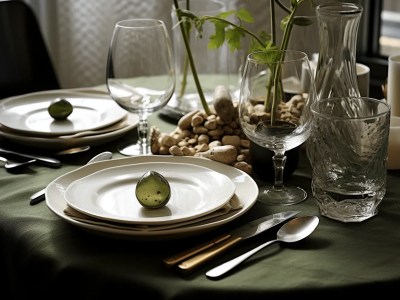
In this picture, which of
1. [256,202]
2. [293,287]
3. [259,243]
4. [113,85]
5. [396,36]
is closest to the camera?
[293,287]

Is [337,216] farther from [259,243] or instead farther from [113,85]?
[113,85]

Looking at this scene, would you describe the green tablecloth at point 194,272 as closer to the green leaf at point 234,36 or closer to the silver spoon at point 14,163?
the silver spoon at point 14,163

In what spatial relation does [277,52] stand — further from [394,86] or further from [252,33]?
[394,86]

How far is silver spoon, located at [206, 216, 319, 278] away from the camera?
0.93 metres

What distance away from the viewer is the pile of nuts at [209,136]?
4.30 feet

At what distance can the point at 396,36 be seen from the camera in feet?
8.32

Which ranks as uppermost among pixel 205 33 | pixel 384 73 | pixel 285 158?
pixel 205 33

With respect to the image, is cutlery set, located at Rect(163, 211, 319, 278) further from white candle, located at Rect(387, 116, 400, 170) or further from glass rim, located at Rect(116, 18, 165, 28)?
glass rim, located at Rect(116, 18, 165, 28)

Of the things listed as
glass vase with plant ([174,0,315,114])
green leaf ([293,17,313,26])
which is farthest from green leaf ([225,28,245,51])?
green leaf ([293,17,313,26])

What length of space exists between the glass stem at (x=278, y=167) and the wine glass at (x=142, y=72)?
293mm

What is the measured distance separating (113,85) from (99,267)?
1.64 ft

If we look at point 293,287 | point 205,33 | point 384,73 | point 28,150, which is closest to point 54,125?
point 28,150

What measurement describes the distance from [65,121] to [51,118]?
0.12 feet

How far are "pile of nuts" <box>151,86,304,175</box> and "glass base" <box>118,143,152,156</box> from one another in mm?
41
